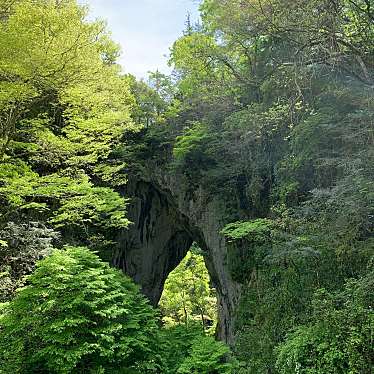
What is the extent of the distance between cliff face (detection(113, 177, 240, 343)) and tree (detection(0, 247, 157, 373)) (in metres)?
6.64

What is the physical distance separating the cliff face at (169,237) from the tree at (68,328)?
6641 mm

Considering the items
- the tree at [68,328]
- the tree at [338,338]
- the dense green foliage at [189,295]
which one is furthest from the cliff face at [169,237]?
the tree at [338,338]

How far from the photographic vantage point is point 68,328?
7211 millimetres

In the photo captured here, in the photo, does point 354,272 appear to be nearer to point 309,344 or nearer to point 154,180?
point 309,344

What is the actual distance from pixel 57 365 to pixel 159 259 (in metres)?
14.3

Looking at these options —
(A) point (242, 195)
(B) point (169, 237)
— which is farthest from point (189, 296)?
(A) point (242, 195)

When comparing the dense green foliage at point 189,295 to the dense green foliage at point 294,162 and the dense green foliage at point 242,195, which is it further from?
the dense green foliage at point 242,195

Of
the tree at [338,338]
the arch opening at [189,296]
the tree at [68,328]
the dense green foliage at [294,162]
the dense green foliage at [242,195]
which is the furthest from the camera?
the arch opening at [189,296]

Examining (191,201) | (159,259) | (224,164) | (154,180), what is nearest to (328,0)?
(224,164)

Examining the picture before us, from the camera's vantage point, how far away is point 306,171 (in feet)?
35.4

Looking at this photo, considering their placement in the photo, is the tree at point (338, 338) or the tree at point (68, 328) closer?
the tree at point (338, 338)

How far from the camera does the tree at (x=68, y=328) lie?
7062mm

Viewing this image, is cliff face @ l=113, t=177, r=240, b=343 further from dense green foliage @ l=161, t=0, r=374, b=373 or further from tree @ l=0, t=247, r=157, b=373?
tree @ l=0, t=247, r=157, b=373

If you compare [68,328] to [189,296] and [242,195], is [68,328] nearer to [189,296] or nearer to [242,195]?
[242,195]
